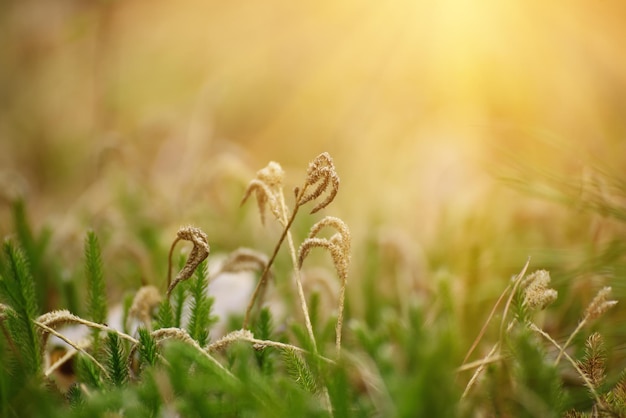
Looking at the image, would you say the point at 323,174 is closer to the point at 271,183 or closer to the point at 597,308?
the point at 271,183

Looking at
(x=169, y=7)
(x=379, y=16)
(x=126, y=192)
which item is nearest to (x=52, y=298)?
(x=126, y=192)

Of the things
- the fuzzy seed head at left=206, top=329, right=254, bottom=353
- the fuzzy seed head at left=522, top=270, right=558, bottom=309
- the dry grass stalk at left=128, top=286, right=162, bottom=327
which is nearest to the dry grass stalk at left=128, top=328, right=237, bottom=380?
the fuzzy seed head at left=206, top=329, right=254, bottom=353

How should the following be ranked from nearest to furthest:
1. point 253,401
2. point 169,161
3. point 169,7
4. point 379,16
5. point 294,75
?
point 253,401
point 169,161
point 379,16
point 294,75
point 169,7

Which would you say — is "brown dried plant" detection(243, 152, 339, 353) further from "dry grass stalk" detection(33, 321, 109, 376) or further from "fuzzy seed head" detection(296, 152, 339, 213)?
"dry grass stalk" detection(33, 321, 109, 376)

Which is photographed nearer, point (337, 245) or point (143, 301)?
point (337, 245)

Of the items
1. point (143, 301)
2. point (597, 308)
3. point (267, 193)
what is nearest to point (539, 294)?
point (597, 308)

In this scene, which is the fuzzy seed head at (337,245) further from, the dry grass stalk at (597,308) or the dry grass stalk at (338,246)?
the dry grass stalk at (597,308)

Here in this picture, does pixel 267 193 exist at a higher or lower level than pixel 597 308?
higher

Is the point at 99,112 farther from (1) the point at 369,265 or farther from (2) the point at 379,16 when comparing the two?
(2) the point at 379,16
